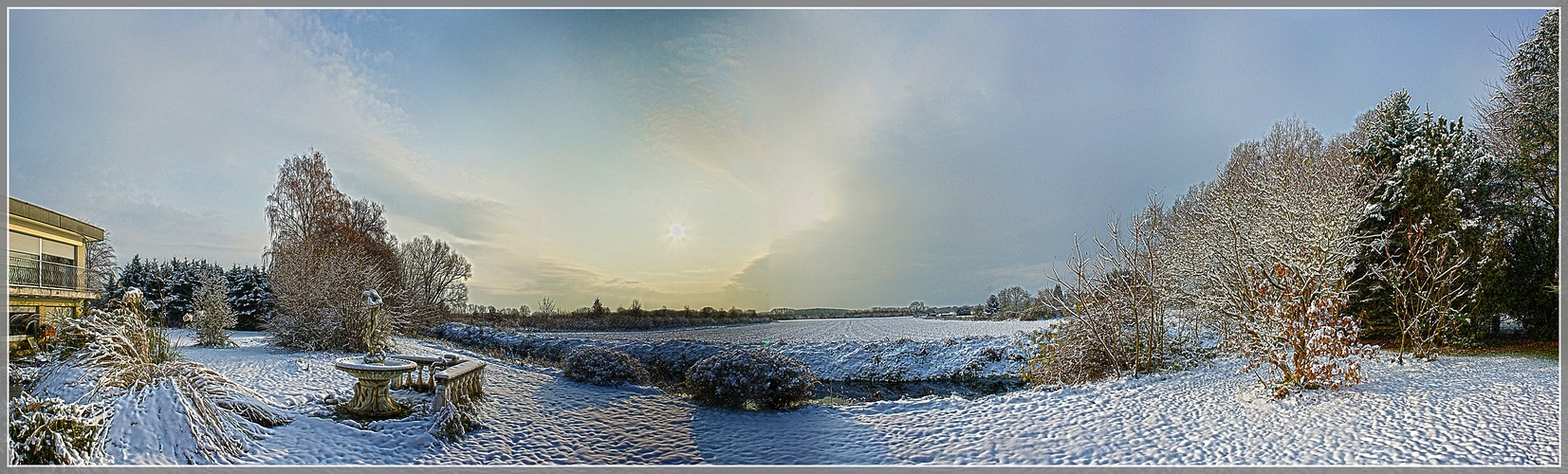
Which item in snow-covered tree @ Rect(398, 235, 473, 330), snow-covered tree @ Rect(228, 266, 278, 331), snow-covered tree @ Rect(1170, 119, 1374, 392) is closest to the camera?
snow-covered tree @ Rect(1170, 119, 1374, 392)

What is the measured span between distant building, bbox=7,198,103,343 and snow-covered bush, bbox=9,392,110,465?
3.14 m

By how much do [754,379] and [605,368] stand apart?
246 centimetres

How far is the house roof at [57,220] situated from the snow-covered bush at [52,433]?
3.12 m

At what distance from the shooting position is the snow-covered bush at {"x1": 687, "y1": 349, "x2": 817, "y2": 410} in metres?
6.08

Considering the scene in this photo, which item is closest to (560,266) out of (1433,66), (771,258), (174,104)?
(771,258)

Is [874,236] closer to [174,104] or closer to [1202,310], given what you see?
[1202,310]

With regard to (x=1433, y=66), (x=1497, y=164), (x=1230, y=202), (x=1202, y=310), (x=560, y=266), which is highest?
(x=1433, y=66)

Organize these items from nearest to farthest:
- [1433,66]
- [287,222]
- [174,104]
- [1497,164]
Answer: [174,104] → [1433,66] → [1497,164] → [287,222]

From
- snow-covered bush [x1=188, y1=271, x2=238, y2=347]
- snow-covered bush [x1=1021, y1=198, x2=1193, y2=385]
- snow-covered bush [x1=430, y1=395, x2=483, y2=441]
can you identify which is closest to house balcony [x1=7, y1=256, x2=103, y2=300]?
snow-covered bush [x1=188, y1=271, x2=238, y2=347]

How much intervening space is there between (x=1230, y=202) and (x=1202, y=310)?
4.69 feet

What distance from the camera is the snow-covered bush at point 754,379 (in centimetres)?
Result: 608

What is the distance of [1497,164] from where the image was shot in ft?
24.2

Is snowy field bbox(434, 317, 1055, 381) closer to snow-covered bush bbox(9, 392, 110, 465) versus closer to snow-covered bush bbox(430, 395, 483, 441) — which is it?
snow-covered bush bbox(430, 395, 483, 441)

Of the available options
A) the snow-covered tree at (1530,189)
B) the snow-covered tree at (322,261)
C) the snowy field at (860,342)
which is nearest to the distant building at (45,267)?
the snow-covered tree at (322,261)
